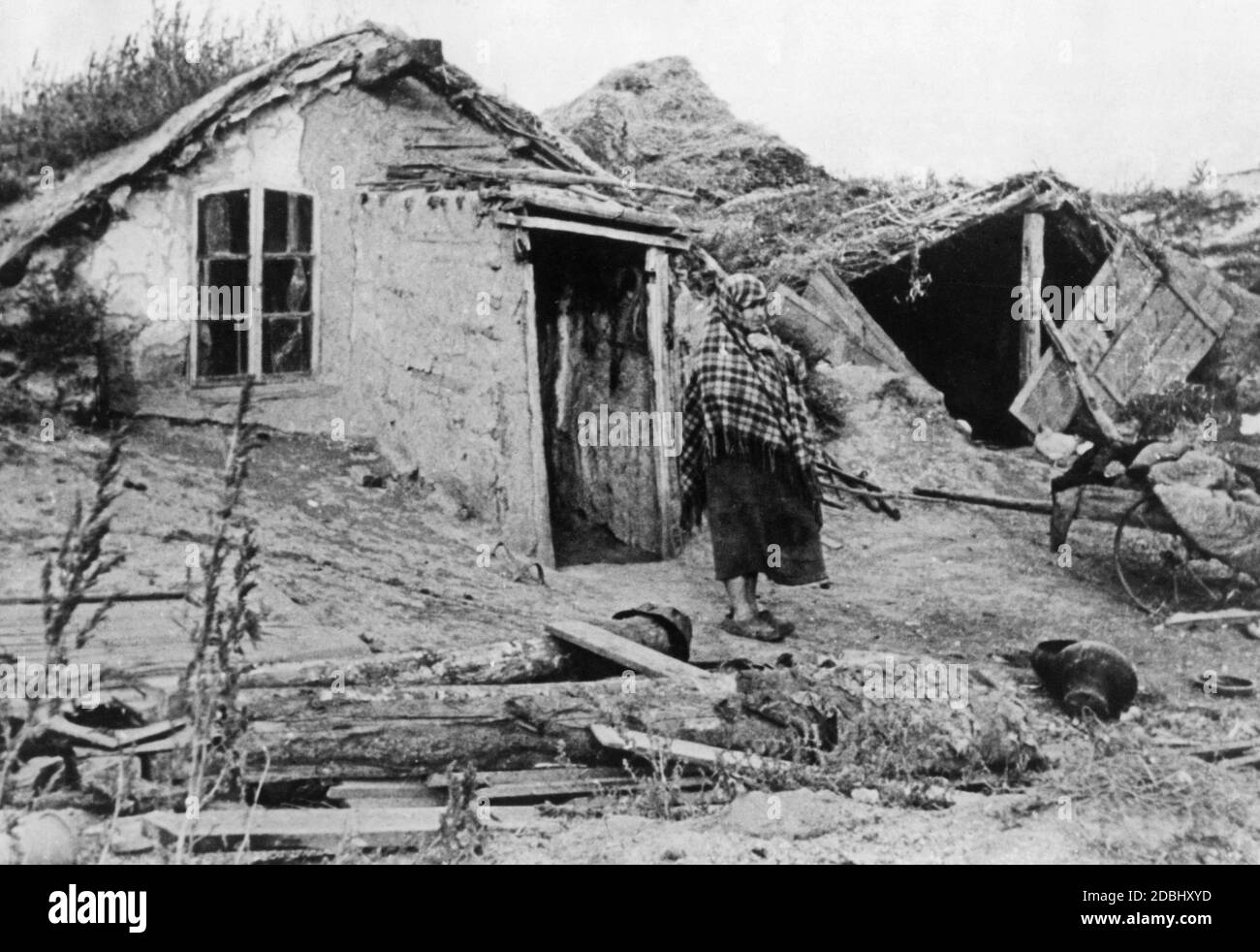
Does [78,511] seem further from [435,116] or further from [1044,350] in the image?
[1044,350]

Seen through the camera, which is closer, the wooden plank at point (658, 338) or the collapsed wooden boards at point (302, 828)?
the collapsed wooden boards at point (302, 828)

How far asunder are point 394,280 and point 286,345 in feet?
2.59

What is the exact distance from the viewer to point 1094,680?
435 cm

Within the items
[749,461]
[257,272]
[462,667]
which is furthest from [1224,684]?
[257,272]

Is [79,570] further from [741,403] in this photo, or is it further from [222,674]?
[741,403]

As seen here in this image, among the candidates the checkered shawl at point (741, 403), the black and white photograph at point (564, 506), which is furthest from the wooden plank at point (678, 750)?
the checkered shawl at point (741, 403)

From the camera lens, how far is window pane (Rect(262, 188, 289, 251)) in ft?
22.7

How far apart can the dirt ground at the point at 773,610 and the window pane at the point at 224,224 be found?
1495mm

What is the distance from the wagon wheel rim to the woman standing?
56.1 inches

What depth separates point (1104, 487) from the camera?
5.86 meters

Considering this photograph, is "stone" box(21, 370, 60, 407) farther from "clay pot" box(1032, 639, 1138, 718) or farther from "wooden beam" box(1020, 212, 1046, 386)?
"wooden beam" box(1020, 212, 1046, 386)

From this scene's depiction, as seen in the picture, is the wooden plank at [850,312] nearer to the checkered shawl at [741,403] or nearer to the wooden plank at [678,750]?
the checkered shawl at [741,403]

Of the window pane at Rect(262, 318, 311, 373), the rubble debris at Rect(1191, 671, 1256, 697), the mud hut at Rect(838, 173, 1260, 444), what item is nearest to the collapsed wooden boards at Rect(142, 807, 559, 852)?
the rubble debris at Rect(1191, 671, 1256, 697)

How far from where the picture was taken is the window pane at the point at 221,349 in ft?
21.8
